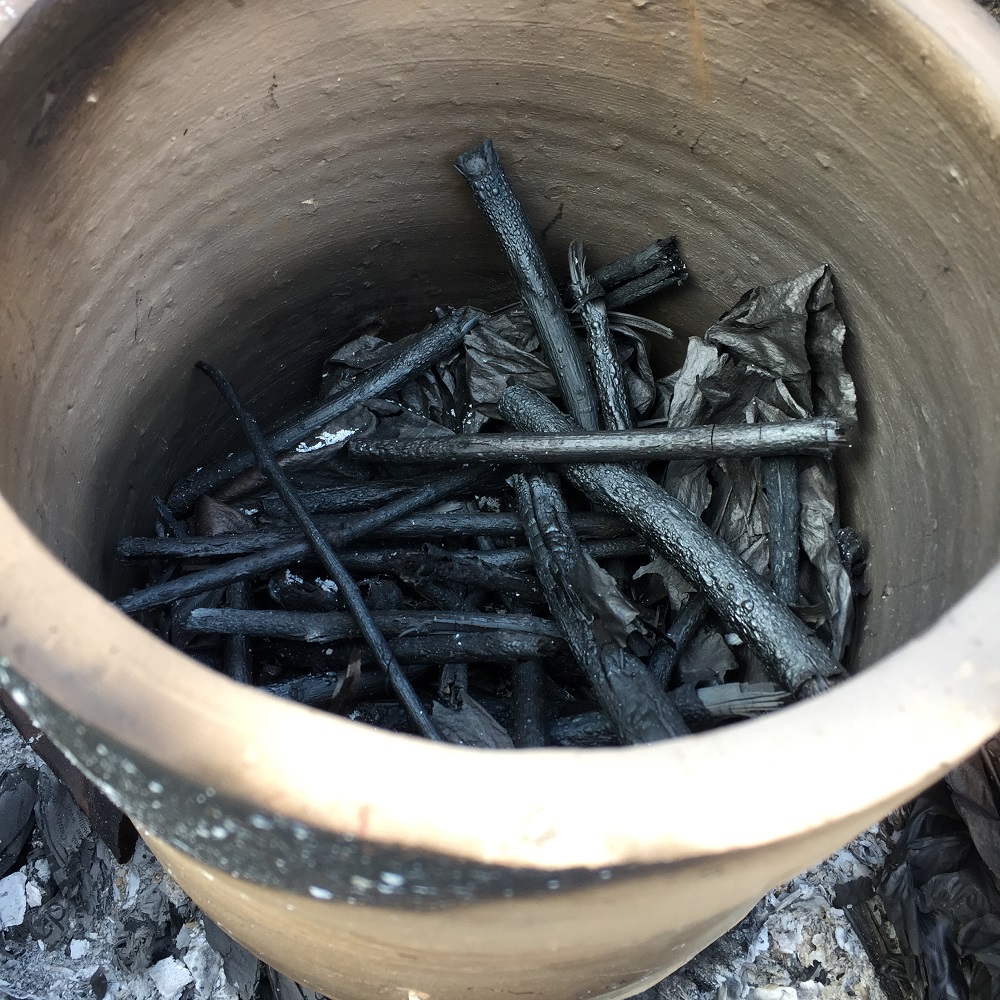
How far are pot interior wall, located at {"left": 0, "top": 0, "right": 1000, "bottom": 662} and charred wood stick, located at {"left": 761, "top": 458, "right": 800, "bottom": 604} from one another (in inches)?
3.4

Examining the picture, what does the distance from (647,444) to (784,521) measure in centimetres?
22

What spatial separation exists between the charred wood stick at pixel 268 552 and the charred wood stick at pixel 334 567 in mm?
36

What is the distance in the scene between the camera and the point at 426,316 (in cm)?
158

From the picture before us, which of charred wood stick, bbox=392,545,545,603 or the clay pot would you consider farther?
charred wood stick, bbox=392,545,545,603

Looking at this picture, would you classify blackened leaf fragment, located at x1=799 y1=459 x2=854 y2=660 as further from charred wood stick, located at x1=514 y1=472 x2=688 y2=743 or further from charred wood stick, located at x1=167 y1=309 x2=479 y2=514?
charred wood stick, located at x1=167 y1=309 x2=479 y2=514

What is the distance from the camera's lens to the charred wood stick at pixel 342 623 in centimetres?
118

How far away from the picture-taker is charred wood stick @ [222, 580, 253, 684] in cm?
119

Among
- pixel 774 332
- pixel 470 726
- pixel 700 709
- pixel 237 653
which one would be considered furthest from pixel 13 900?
pixel 774 332

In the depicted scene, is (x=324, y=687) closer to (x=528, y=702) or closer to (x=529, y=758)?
(x=528, y=702)

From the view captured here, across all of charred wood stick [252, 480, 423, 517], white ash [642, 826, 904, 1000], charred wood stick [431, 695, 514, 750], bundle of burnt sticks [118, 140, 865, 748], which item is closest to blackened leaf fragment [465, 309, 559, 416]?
bundle of burnt sticks [118, 140, 865, 748]

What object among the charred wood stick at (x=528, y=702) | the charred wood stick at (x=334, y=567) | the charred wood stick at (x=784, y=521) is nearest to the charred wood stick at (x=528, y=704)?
the charred wood stick at (x=528, y=702)

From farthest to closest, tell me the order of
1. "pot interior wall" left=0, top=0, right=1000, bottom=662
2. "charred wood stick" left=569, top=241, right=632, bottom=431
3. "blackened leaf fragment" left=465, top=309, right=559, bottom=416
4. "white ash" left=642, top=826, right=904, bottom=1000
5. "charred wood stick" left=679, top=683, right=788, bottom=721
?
1. "blackened leaf fragment" left=465, top=309, right=559, bottom=416
2. "charred wood stick" left=569, top=241, right=632, bottom=431
3. "white ash" left=642, top=826, right=904, bottom=1000
4. "charred wood stick" left=679, top=683, right=788, bottom=721
5. "pot interior wall" left=0, top=0, right=1000, bottom=662

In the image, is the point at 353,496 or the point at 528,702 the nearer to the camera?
the point at 528,702

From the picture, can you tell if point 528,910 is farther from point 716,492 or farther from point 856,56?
point 856,56
